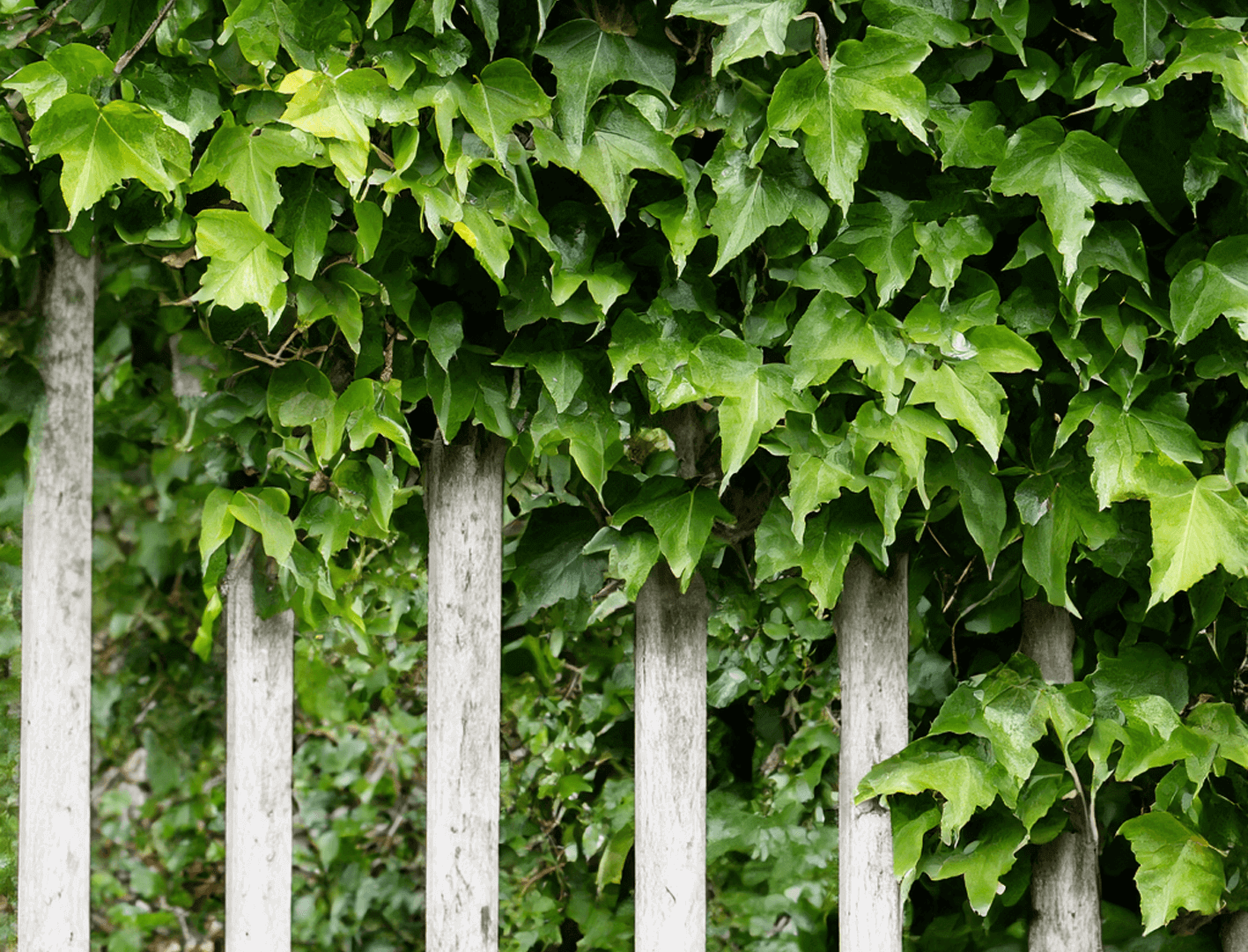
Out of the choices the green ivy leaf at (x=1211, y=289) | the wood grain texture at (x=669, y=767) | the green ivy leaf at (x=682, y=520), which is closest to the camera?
the green ivy leaf at (x=1211, y=289)

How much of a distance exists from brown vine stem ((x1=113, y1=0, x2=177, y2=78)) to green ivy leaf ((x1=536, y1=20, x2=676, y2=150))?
1.38ft

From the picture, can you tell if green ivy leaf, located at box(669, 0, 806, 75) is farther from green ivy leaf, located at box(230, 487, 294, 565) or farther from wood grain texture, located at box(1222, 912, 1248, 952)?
wood grain texture, located at box(1222, 912, 1248, 952)

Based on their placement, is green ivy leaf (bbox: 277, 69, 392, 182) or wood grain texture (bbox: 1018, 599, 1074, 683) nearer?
green ivy leaf (bbox: 277, 69, 392, 182)

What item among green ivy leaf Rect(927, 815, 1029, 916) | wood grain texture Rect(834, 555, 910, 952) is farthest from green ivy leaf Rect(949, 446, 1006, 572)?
green ivy leaf Rect(927, 815, 1029, 916)

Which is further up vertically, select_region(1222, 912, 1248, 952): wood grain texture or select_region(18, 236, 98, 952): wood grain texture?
select_region(18, 236, 98, 952): wood grain texture

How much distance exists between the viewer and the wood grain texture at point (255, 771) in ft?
4.72

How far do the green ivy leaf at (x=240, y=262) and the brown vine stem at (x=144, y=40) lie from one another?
0.62ft

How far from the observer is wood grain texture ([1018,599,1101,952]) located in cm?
143

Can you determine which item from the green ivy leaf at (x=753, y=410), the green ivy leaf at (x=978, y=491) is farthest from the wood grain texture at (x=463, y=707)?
the green ivy leaf at (x=978, y=491)

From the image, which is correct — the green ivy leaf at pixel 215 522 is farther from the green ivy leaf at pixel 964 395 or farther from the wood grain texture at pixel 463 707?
the green ivy leaf at pixel 964 395

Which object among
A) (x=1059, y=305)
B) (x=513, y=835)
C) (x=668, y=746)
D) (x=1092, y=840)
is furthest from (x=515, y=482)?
(x=513, y=835)

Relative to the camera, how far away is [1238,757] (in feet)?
4.27

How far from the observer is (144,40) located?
1.22m

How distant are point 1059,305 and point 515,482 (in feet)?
2.32
